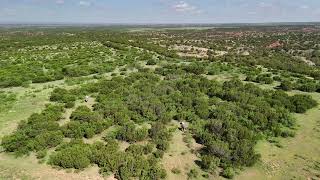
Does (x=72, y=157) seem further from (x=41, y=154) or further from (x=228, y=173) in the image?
(x=228, y=173)

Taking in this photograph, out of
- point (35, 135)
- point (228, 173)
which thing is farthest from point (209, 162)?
point (35, 135)

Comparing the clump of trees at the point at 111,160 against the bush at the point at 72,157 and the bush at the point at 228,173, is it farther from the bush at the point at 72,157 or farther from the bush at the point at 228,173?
the bush at the point at 228,173

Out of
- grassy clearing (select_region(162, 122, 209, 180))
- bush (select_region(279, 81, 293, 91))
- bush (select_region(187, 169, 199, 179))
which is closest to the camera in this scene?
bush (select_region(187, 169, 199, 179))

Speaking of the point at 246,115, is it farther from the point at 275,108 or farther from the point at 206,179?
the point at 206,179

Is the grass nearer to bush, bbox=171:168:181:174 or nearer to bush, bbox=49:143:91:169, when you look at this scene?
bush, bbox=171:168:181:174

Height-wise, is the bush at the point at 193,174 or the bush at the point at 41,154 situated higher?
the bush at the point at 41,154

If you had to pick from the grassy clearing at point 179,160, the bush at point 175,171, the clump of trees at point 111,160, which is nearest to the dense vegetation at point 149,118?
the clump of trees at point 111,160

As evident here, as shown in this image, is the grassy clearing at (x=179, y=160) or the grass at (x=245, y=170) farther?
the grassy clearing at (x=179, y=160)

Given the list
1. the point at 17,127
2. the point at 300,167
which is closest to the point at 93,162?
the point at 17,127

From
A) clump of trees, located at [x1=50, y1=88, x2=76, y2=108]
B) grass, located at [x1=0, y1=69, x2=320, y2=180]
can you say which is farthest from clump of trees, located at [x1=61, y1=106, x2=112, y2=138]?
clump of trees, located at [x1=50, y1=88, x2=76, y2=108]
